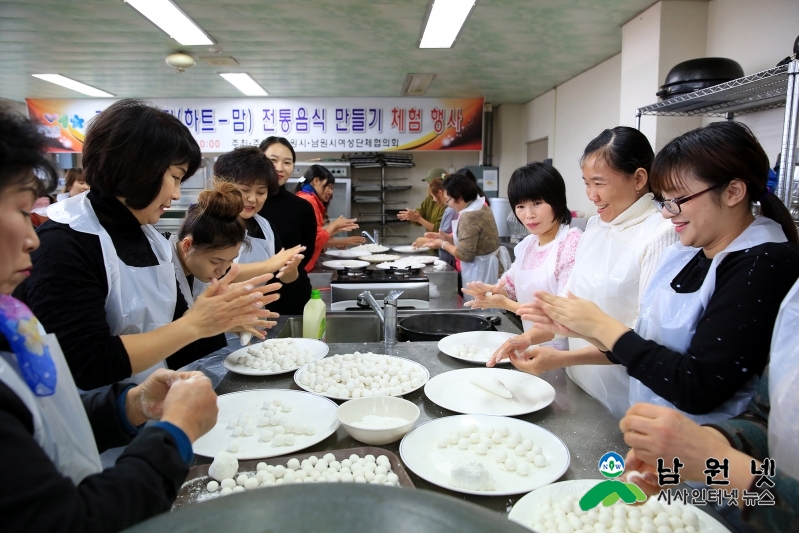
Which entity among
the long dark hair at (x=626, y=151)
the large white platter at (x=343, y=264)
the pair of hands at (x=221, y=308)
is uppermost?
the long dark hair at (x=626, y=151)

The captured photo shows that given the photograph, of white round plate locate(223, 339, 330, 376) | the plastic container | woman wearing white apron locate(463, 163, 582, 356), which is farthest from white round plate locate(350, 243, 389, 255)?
white round plate locate(223, 339, 330, 376)

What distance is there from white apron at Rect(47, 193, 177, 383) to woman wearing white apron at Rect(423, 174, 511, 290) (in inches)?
127

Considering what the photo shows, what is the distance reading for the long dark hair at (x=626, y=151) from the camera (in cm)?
176

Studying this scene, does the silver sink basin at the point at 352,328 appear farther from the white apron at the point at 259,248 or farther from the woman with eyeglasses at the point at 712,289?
the woman with eyeglasses at the point at 712,289

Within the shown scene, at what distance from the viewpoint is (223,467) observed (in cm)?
107

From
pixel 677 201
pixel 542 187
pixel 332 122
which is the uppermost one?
pixel 332 122

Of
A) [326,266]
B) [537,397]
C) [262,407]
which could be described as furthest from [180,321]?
[326,266]

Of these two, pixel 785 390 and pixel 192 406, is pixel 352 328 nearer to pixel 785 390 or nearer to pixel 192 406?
pixel 192 406

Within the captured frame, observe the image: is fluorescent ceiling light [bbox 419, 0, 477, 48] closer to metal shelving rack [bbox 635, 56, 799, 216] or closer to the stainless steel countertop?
metal shelving rack [bbox 635, 56, 799, 216]

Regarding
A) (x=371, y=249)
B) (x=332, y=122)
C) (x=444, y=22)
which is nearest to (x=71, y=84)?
(x=332, y=122)

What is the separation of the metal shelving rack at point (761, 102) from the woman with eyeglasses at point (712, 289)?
1535 mm

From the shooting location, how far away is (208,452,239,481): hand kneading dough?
1.06m

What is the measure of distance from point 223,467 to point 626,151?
161cm

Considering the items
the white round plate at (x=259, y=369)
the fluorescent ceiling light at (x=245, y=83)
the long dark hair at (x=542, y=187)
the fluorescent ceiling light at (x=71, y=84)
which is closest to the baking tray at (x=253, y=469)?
the white round plate at (x=259, y=369)
